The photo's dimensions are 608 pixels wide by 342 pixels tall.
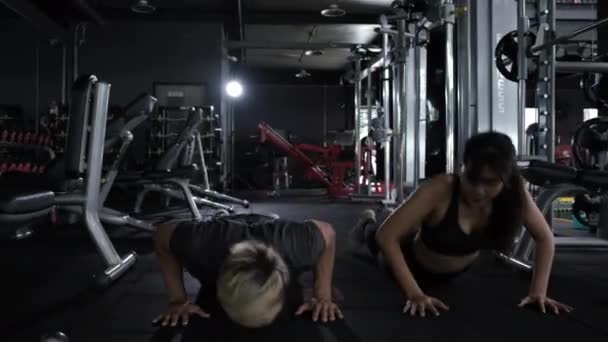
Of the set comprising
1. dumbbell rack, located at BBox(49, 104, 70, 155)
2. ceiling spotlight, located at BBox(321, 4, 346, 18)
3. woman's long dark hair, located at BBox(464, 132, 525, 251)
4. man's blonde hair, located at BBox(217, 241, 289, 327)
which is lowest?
man's blonde hair, located at BBox(217, 241, 289, 327)

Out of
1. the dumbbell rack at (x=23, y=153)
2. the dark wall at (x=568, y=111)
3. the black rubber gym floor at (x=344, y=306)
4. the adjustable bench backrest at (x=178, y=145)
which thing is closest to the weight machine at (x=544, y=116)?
the black rubber gym floor at (x=344, y=306)

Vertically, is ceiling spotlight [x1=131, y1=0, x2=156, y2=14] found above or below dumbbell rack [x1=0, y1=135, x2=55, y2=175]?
above

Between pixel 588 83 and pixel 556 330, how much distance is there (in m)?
2.16

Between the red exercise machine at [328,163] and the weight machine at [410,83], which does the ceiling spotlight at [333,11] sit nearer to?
the weight machine at [410,83]

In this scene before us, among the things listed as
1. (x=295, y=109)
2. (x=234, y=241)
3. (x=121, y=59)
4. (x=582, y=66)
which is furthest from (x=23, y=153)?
(x=295, y=109)

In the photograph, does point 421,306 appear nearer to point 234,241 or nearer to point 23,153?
point 234,241

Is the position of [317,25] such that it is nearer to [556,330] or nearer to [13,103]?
[13,103]

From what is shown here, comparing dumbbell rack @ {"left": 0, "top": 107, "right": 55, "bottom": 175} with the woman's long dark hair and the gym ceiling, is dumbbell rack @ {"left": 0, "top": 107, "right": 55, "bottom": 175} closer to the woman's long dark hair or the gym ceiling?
the gym ceiling

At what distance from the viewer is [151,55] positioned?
5973 mm

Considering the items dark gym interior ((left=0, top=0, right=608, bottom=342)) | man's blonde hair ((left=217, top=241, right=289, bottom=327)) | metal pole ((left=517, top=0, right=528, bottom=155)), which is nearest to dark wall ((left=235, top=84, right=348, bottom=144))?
dark gym interior ((left=0, top=0, right=608, bottom=342))

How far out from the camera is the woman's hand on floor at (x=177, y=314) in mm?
1274

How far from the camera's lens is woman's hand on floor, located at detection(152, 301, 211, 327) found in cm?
127

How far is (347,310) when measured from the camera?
56.9 inches

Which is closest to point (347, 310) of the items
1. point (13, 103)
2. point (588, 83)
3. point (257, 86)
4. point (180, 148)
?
point (588, 83)
